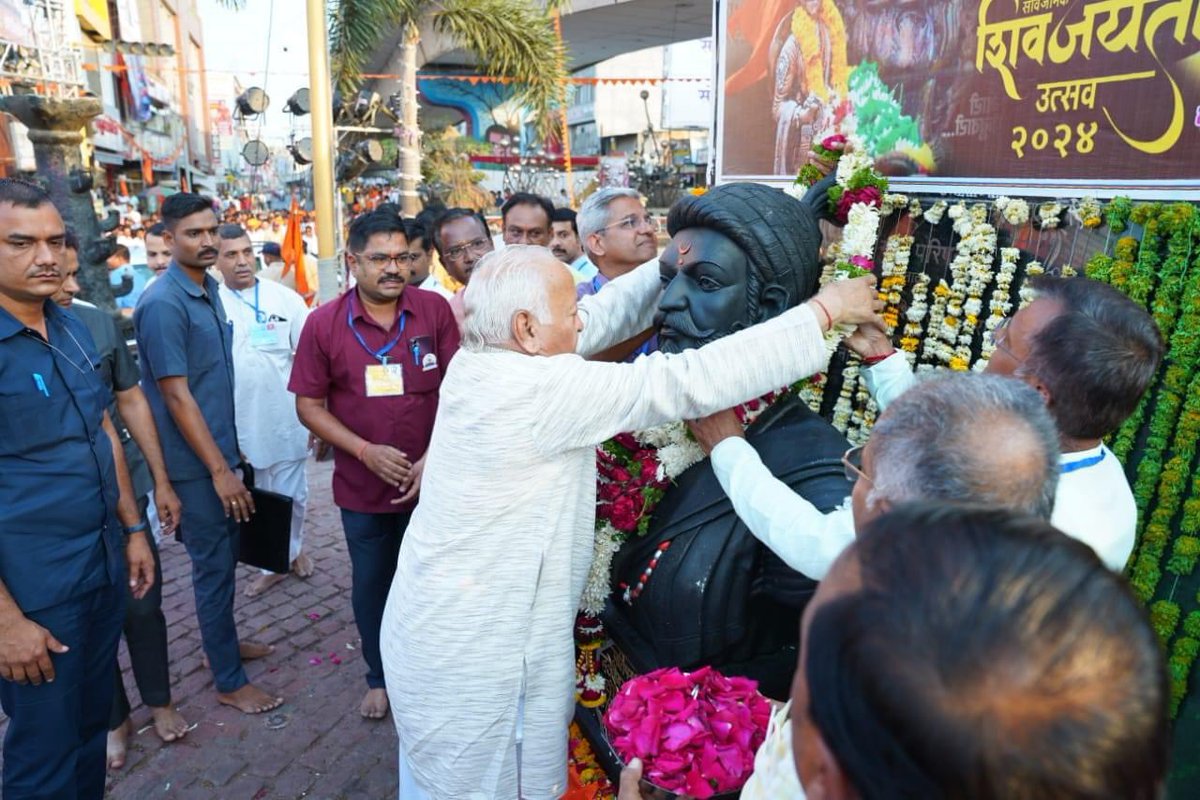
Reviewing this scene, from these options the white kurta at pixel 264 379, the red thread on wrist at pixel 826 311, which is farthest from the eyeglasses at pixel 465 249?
the red thread on wrist at pixel 826 311

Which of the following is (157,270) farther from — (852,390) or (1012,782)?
(1012,782)

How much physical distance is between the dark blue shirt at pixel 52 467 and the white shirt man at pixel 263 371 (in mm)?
1906

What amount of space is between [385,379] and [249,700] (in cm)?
184

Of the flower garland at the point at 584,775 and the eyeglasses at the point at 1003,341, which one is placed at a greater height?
the eyeglasses at the point at 1003,341

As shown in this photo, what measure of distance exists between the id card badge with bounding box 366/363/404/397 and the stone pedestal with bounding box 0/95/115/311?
458 centimetres

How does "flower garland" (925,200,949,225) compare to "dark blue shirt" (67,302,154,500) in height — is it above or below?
above

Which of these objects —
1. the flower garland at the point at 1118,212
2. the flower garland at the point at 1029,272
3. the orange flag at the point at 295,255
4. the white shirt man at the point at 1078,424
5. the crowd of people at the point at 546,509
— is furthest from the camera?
the orange flag at the point at 295,255

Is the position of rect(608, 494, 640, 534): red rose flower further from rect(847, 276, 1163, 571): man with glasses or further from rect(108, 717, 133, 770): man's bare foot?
rect(108, 717, 133, 770): man's bare foot

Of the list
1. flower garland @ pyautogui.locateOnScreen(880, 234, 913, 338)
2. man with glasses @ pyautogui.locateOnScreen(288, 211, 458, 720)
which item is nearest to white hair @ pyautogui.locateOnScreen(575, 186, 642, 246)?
man with glasses @ pyautogui.locateOnScreen(288, 211, 458, 720)

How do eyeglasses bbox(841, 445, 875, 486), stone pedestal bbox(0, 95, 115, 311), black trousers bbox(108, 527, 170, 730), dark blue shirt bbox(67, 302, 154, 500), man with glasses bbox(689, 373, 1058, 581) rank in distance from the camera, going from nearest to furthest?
man with glasses bbox(689, 373, 1058, 581) < eyeglasses bbox(841, 445, 875, 486) < dark blue shirt bbox(67, 302, 154, 500) < black trousers bbox(108, 527, 170, 730) < stone pedestal bbox(0, 95, 115, 311)

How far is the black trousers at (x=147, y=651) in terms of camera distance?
356 cm

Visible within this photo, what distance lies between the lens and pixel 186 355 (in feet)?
12.5

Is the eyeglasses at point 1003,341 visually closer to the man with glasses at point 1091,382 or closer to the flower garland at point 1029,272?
the man with glasses at point 1091,382

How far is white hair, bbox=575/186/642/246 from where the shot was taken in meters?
4.11
